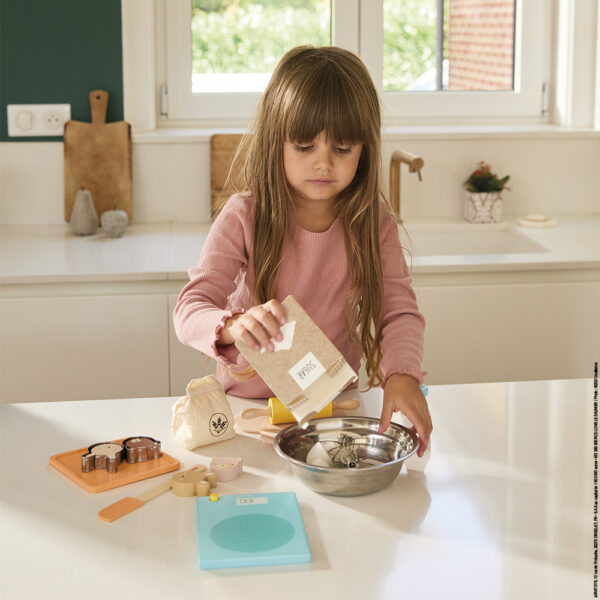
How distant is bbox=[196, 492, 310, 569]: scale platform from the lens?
93 cm

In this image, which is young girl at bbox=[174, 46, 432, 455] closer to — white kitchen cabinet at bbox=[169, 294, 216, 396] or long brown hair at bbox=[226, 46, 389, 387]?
long brown hair at bbox=[226, 46, 389, 387]

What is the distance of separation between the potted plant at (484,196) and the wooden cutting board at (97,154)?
3.41ft

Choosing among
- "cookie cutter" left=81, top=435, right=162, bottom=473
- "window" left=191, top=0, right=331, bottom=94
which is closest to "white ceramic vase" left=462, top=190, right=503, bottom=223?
"window" left=191, top=0, right=331, bottom=94

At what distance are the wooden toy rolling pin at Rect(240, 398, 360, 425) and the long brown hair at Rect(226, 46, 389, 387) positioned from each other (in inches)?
5.0

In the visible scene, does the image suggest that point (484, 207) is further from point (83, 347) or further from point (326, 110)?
point (326, 110)

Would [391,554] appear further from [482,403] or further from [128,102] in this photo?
[128,102]

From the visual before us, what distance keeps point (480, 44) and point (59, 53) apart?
53.5 inches

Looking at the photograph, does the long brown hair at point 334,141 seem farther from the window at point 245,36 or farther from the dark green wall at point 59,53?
the window at point 245,36

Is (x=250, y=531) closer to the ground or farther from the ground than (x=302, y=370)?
closer to the ground

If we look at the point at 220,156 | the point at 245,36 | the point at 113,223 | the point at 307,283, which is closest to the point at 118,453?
the point at 307,283

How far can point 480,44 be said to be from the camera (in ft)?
9.83

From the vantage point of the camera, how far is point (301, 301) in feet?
5.09

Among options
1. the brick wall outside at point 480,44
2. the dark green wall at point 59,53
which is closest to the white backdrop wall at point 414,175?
the dark green wall at point 59,53

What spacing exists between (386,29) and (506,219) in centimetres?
73
